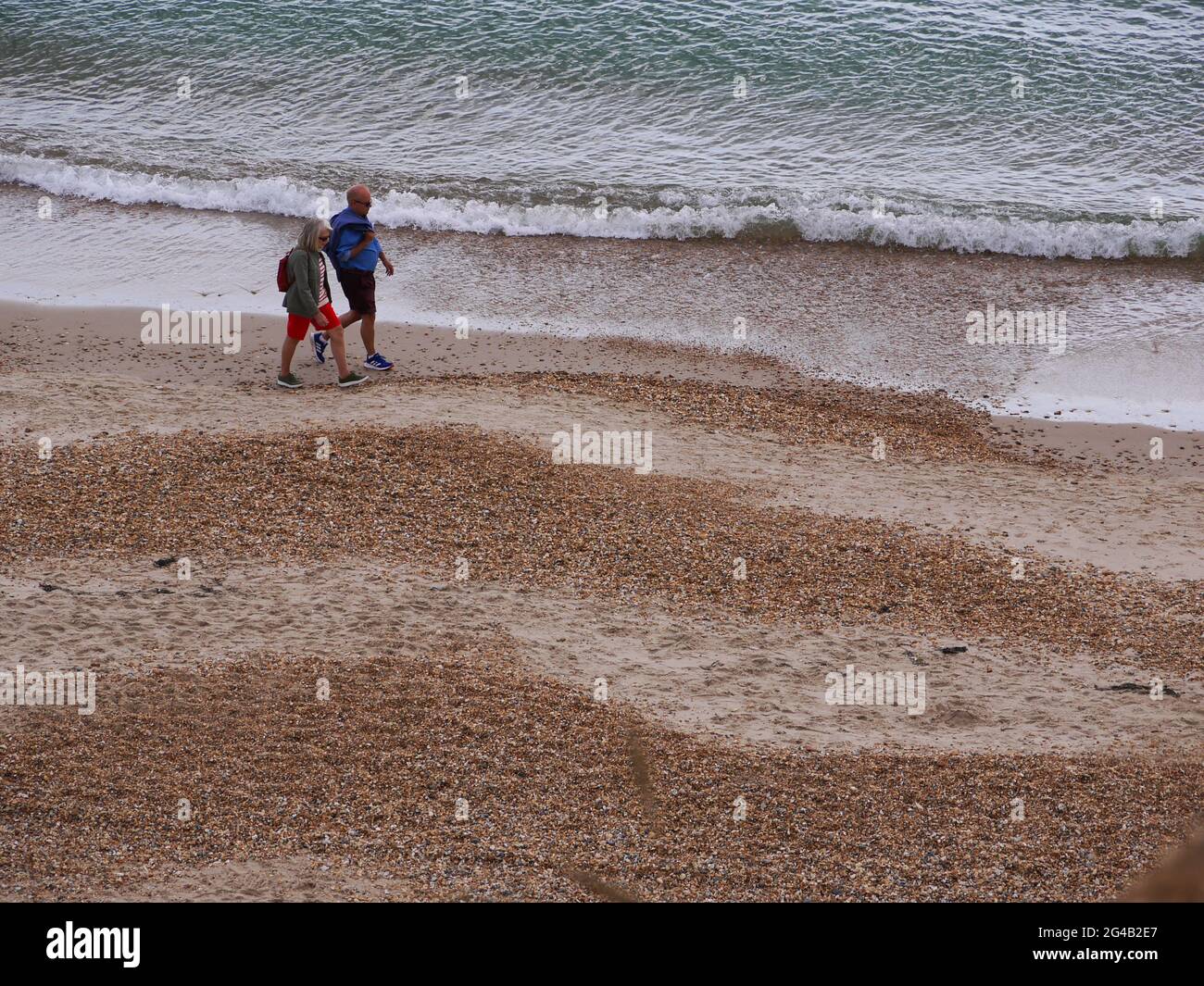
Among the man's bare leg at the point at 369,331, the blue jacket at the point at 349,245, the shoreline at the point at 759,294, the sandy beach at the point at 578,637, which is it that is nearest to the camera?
the sandy beach at the point at 578,637

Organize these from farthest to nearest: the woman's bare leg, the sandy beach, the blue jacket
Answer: the blue jacket
the woman's bare leg
the sandy beach

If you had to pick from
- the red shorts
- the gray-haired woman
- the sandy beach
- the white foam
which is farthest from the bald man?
the white foam

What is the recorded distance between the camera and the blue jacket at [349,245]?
11.9 metres

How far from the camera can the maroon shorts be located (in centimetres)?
1195

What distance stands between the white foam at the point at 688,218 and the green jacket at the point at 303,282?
18.8ft

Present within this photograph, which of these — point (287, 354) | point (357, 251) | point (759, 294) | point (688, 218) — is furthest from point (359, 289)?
point (688, 218)

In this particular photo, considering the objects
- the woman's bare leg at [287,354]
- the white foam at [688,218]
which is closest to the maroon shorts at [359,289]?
the woman's bare leg at [287,354]

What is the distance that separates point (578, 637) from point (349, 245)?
5624 mm

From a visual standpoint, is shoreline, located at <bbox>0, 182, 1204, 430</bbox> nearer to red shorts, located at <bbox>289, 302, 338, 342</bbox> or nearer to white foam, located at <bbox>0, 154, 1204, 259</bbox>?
white foam, located at <bbox>0, 154, 1204, 259</bbox>

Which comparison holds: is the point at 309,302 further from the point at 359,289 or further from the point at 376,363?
the point at 376,363

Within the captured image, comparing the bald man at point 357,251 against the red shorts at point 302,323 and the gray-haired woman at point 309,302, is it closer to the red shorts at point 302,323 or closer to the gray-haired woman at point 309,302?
the gray-haired woman at point 309,302

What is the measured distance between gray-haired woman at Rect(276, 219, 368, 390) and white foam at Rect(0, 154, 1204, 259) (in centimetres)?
559
